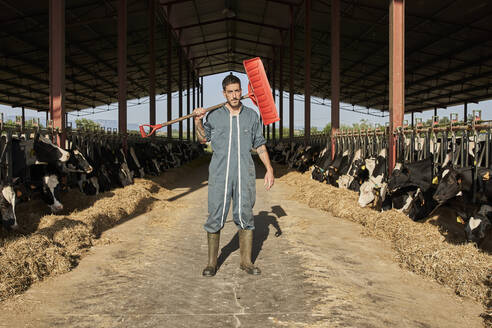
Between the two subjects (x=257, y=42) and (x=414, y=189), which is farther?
(x=257, y=42)

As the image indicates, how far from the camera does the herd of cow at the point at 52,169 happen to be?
194 inches

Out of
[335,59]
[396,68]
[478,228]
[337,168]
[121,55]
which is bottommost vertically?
[478,228]

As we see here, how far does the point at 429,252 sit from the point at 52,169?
17.7ft

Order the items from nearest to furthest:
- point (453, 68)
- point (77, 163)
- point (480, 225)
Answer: point (480, 225) → point (77, 163) → point (453, 68)

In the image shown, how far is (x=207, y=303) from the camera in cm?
326

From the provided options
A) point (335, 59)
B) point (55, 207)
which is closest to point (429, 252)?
point (55, 207)

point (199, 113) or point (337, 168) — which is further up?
point (199, 113)

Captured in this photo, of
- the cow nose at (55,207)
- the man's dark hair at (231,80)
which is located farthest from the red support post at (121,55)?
the man's dark hair at (231,80)

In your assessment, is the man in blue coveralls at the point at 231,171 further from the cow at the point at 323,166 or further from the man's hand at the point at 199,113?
the cow at the point at 323,166

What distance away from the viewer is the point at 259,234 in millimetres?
5836

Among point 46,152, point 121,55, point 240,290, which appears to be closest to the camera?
point 240,290

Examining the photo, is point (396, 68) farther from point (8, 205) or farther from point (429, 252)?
point (8, 205)

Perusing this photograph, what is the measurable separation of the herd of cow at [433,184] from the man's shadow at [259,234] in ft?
5.42

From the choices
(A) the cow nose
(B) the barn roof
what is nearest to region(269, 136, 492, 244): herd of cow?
(A) the cow nose
